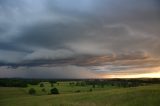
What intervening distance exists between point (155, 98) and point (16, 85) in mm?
94425

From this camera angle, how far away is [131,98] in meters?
39.1

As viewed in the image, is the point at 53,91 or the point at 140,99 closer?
the point at 140,99

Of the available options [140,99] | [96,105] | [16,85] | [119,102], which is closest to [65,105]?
[96,105]

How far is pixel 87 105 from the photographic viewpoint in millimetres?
35719

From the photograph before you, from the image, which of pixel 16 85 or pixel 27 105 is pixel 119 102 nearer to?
pixel 27 105

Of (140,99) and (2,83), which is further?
(2,83)

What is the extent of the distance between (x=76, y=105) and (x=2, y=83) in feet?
312

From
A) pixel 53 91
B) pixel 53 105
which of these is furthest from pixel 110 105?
pixel 53 91

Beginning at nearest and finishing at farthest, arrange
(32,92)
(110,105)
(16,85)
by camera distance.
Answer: (110,105) < (32,92) < (16,85)

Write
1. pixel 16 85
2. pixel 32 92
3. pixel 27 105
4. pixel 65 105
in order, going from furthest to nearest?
pixel 16 85 → pixel 32 92 → pixel 27 105 → pixel 65 105

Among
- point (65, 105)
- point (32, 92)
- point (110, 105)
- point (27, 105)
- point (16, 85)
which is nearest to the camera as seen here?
point (110, 105)

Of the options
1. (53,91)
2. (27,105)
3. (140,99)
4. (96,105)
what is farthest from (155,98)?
(53,91)

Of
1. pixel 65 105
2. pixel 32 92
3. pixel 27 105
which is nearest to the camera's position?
pixel 65 105

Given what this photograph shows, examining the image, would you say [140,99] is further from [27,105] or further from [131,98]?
[27,105]
